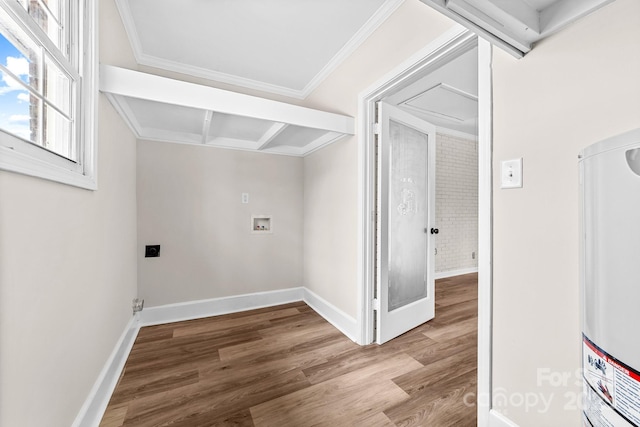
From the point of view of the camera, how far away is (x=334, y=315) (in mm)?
2521

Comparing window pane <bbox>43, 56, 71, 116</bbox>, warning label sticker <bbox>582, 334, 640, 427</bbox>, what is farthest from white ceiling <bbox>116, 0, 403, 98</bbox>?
warning label sticker <bbox>582, 334, 640, 427</bbox>

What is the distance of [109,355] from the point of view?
5.30 feet

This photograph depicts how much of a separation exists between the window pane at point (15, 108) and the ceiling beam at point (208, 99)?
72 centimetres

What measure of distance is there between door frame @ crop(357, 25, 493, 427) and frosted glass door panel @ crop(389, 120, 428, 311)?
268 mm

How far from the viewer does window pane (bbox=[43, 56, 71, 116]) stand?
1053 millimetres

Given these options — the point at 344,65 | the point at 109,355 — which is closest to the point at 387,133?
the point at 344,65

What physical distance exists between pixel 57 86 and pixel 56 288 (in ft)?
2.99

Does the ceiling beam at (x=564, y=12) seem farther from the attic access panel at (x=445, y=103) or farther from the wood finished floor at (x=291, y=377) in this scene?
the wood finished floor at (x=291, y=377)

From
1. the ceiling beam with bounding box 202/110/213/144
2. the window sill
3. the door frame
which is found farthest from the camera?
the ceiling beam with bounding box 202/110/213/144

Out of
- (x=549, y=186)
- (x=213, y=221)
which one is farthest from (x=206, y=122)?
(x=549, y=186)

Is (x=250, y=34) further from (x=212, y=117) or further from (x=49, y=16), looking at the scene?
(x=49, y=16)

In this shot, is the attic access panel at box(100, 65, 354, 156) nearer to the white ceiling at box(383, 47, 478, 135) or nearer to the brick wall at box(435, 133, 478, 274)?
the white ceiling at box(383, 47, 478, 135)

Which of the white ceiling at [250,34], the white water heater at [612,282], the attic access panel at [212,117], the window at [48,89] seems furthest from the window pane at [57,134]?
the white water heater at [612,282]

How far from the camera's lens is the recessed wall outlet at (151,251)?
8.25 feet
